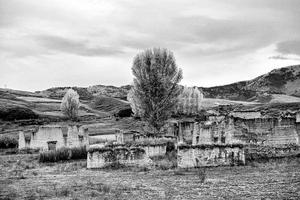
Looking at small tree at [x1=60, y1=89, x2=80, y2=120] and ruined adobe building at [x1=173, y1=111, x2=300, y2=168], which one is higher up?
small tree at [x1=60, y1=89, x2=80, y2=120]

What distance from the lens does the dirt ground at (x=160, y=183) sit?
13414 mm

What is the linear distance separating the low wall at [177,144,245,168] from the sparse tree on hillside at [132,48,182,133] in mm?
22349

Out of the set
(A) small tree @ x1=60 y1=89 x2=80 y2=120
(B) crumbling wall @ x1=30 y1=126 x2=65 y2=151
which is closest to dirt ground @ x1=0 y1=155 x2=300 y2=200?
(B) crumbling wall @ x1=30 y1=126 x2=65 y2=151

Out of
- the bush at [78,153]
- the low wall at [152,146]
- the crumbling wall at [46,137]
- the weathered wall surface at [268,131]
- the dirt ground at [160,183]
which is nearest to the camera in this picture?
the dirt ground at [160,183]

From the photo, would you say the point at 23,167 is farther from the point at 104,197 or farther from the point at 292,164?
the point at 292,164

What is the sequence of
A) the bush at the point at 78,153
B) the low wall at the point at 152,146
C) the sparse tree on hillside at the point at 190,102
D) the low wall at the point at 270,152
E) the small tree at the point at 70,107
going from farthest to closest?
the sparse tree on hillside at the point at 190,102 → the small tree at the point at 70,107 → the bush at the point at 78,153 → the low wall at the point at 152,146 → the low wall at the point at 270,152

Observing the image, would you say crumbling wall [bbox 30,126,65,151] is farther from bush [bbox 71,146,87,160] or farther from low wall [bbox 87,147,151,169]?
low wall [bbox 87,147,151,169]

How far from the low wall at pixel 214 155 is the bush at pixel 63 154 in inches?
430

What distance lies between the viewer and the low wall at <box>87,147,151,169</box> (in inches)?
901

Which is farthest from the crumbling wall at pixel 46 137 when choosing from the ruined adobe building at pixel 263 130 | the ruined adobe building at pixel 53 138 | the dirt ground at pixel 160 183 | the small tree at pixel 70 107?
the small tree at pixel 70 107

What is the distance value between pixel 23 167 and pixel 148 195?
1437cm

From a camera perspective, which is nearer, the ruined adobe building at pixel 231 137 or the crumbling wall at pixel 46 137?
the ruined adobe building at pixel 231 137

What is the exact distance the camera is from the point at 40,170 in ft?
78.3

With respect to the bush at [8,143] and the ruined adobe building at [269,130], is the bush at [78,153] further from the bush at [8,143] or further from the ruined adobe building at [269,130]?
the bush at [8,143]
